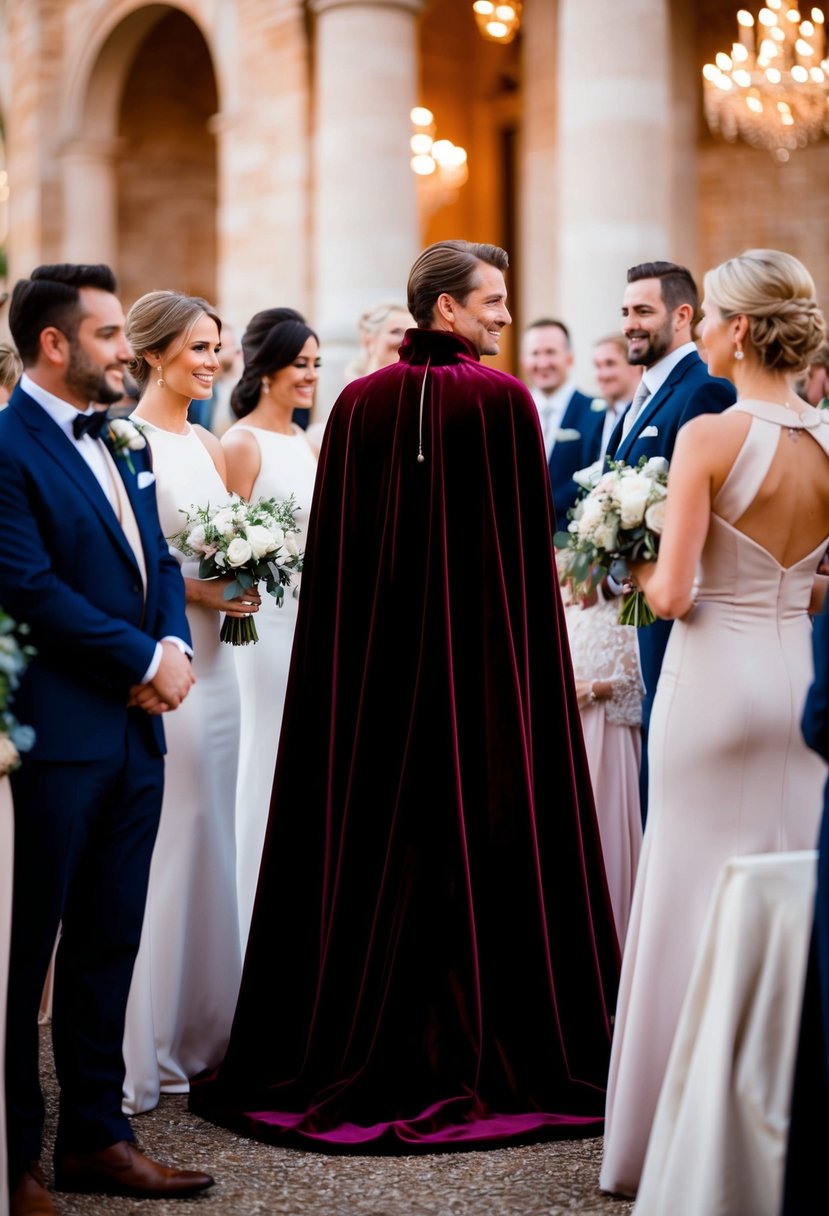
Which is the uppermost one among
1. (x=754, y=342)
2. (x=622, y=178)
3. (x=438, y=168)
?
(x=438, y=168)

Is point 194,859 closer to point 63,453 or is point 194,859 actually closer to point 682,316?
point 63,453

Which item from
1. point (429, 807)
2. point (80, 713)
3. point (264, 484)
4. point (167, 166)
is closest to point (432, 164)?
point (167, 166)

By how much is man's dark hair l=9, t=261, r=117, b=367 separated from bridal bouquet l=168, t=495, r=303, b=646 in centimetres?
112

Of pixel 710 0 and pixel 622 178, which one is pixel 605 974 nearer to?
pixel 622 178

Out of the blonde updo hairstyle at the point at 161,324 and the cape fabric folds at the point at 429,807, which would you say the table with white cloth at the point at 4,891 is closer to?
the cape fabric folds at the point at 429,807

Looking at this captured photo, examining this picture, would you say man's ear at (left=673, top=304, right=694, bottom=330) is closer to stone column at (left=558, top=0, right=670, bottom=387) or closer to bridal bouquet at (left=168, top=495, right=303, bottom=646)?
bridal bouquet at (left=168, top=495, right=303, bottom=646)

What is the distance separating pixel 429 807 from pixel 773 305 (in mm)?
1746

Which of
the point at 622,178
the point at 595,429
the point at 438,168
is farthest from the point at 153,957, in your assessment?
the point at 438,168

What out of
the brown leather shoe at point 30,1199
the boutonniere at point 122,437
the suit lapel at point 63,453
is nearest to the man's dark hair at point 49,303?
the suit lapel at point 63,453

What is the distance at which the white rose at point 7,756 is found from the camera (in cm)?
332

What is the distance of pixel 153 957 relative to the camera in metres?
4.94

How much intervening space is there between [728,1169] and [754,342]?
73.3 inches

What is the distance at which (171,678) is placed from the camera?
381 centimetres

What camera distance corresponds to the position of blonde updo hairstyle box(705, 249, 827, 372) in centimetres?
367
